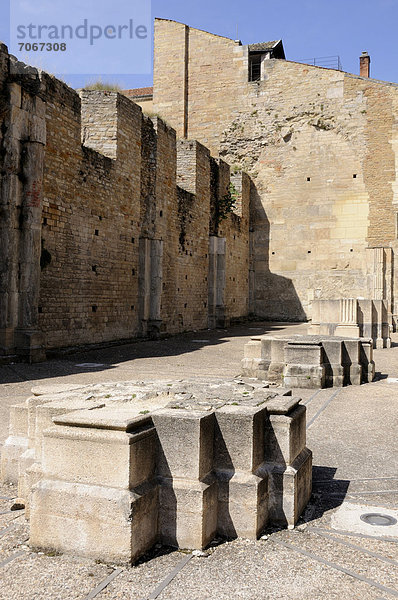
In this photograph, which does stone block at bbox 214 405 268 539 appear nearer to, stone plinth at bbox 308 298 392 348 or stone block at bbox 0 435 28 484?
stone block at bbox 0 435 28 484

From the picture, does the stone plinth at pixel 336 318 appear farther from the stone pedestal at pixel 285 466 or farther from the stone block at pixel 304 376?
→ the stone pedestal at pixel 285 466

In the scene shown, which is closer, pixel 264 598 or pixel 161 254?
pixel 264 598

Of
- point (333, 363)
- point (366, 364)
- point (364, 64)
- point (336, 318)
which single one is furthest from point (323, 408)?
point (364, 64)

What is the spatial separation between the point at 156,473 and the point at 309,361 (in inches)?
205

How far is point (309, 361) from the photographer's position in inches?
305

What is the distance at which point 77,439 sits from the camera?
2707 millimetres

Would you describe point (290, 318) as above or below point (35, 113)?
below

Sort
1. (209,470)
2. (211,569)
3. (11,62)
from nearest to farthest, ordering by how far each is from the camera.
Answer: (211,569) < (209,470) < (11,62)

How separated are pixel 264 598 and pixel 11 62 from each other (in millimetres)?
10433

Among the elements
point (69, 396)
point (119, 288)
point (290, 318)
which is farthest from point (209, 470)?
point (290, 318)

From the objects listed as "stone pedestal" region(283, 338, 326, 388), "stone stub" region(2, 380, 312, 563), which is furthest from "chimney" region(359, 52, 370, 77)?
"stone stub" region(2, 380, 312, 563)

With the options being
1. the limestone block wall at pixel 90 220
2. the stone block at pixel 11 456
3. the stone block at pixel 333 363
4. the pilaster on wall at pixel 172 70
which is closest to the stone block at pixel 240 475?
the stone block at pixel 11 456

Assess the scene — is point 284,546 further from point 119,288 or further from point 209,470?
point 119,288

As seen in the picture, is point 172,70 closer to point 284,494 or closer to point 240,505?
point 284,494
